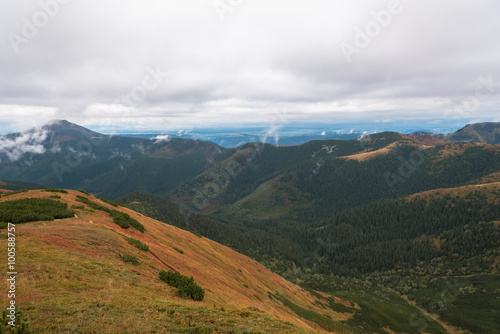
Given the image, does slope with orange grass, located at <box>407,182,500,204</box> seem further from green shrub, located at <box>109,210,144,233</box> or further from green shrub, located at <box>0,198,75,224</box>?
green shrub, located at <box>0,198,75,224</box>

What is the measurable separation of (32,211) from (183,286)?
21.6m

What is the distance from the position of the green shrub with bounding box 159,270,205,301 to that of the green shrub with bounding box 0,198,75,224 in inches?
660

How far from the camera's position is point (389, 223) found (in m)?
187

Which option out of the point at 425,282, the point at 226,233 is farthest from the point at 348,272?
the point at 226,233

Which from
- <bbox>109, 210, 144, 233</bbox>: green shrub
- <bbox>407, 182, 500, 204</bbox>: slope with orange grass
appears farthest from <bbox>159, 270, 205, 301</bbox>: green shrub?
<bbox>407, 182, 500, 204</bbox>: slope with orange grass

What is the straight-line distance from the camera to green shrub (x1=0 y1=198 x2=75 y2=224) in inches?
925

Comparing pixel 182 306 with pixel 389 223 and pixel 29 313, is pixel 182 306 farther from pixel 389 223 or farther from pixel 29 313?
pixel 389 223

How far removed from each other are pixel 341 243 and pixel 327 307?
133632 millimetres

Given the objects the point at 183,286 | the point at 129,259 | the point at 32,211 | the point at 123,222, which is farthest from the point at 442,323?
the point at 32,211

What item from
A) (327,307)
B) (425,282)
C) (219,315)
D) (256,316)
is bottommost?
(425,282)

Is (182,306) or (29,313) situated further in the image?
(182,306)

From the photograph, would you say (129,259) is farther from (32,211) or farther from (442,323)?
(442,323)

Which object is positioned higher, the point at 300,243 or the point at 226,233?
the point at 226,233

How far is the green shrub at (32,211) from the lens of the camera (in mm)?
23500
